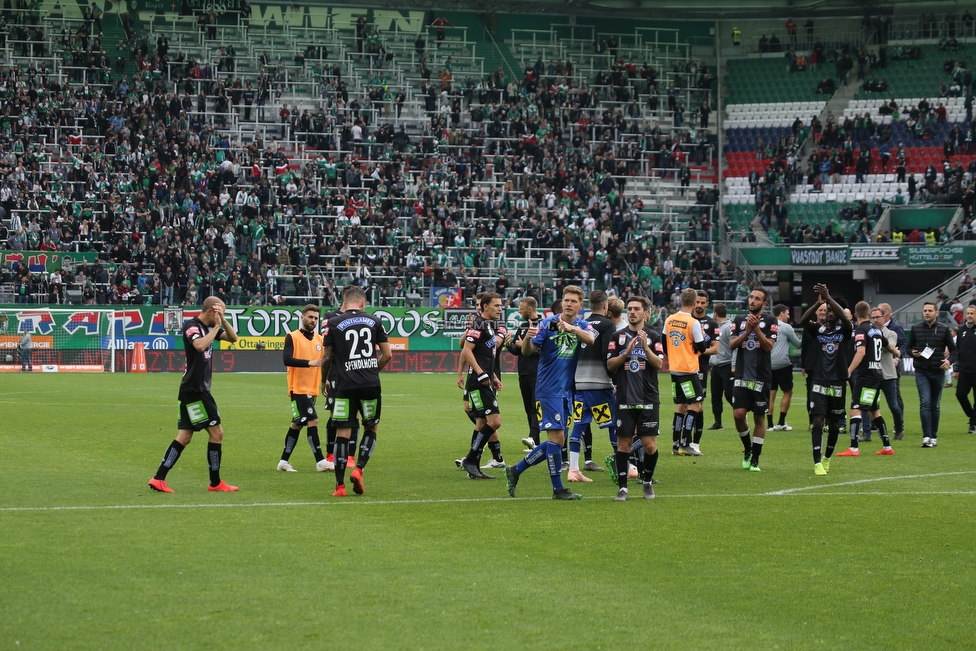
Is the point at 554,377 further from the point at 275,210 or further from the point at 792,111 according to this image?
the point at 792,111

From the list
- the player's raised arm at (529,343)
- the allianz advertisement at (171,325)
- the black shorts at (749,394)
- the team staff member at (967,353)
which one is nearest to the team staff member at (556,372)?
the player's raised arm at (529,343)

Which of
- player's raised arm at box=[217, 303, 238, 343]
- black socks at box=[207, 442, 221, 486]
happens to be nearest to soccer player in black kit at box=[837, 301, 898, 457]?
player's raised arm at box=[217, 303, 238, 343]

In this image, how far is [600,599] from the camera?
26.7ft

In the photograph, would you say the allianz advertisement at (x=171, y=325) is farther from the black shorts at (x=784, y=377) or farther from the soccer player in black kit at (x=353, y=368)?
the soccer player in black kit at (x=353, y=368)

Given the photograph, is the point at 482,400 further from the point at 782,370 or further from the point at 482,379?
the point at 782,370

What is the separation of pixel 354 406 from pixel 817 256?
134 feet

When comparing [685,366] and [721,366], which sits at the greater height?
A: [685,366]

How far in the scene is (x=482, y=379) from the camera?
1492 cm

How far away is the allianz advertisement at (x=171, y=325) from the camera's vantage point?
4116 cm

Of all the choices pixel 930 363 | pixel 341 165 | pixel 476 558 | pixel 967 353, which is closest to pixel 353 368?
pixel 476 558

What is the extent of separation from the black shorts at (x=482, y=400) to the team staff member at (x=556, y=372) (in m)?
1.43

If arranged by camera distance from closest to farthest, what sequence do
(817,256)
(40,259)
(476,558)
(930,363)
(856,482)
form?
(476,558) < (856,482) < (930,363) < (40,259) < (817,256)

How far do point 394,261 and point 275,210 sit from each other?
17.9 feet

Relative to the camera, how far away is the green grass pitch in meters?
7.30
